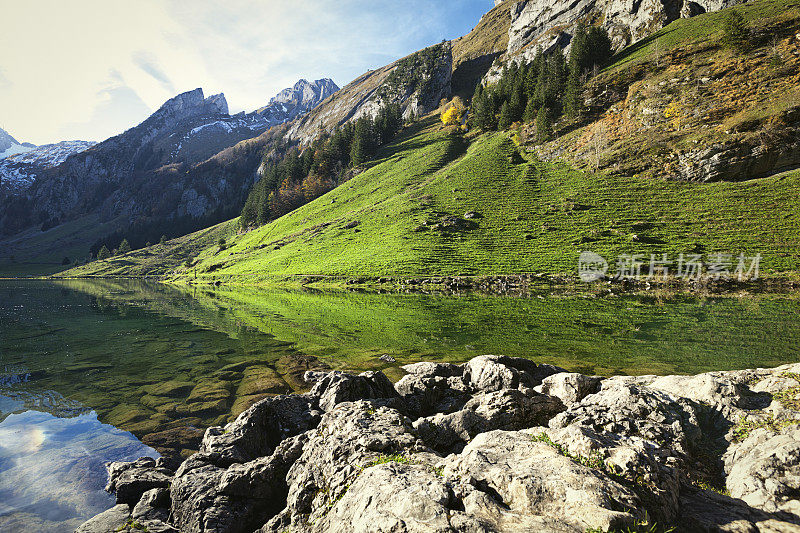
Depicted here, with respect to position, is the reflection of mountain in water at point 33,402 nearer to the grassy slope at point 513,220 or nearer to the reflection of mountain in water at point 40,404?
the reflection of mountain in water at point 40,404

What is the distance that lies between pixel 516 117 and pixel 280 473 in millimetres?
126789

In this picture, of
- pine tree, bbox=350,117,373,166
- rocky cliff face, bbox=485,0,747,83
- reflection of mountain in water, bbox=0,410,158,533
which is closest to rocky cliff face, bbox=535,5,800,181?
rocky cliff face, bbox=485,0,747,83

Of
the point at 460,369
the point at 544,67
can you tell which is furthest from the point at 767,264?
the point at 544,67

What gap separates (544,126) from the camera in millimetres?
94688

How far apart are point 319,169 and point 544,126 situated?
3892 inches

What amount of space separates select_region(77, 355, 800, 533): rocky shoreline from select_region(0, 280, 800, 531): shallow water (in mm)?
2642

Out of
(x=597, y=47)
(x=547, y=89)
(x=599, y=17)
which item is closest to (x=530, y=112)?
(x=547, y=89)

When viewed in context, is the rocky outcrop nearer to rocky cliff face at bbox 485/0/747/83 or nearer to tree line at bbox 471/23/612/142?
rocky cliff face at bbox 485/0/747/83

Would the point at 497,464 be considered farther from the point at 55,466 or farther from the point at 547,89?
the point at 547,89

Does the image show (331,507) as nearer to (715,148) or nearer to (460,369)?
(460,369)

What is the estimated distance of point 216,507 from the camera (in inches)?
324
